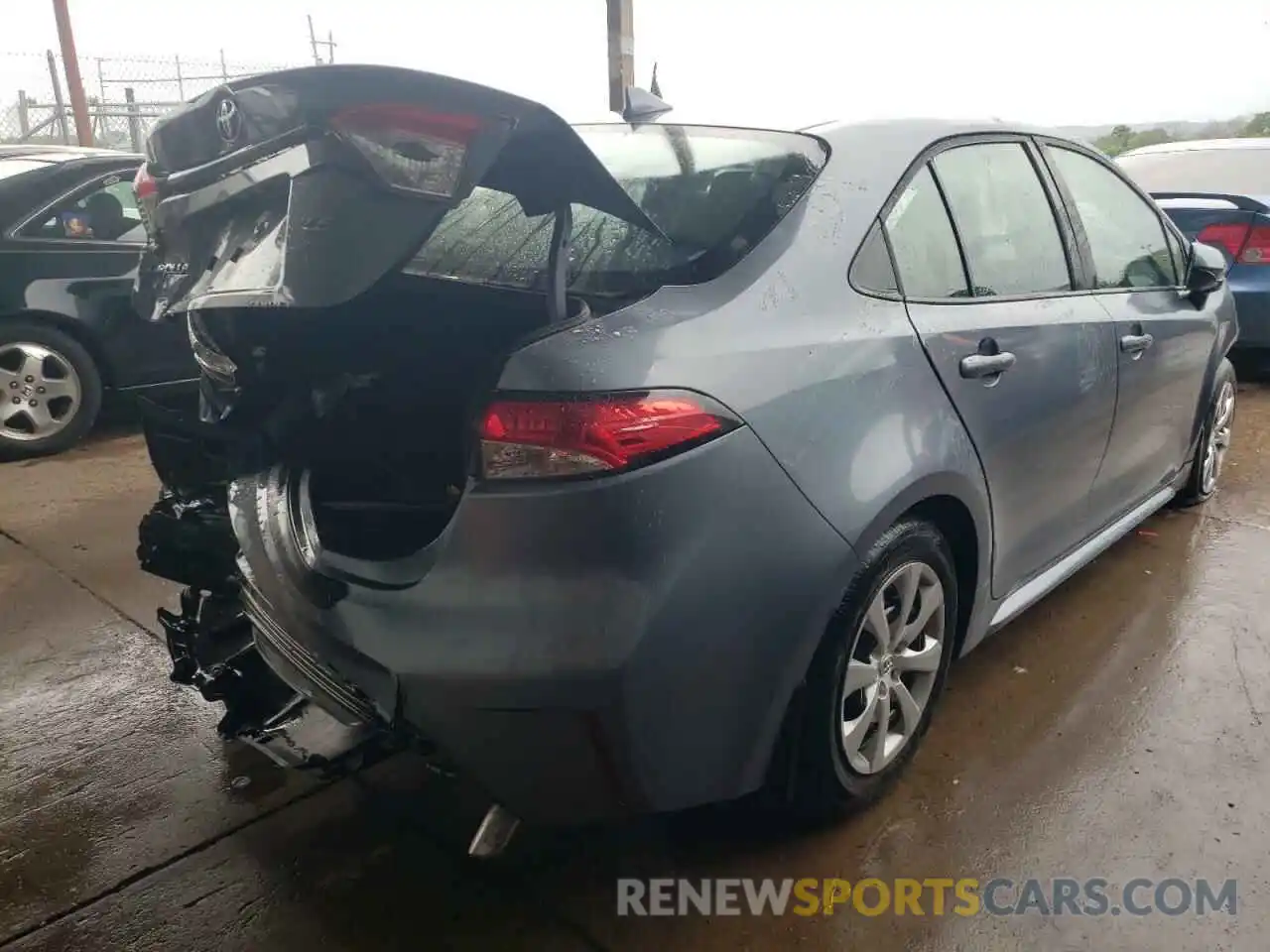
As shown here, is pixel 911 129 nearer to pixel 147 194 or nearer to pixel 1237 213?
pixel 147 194

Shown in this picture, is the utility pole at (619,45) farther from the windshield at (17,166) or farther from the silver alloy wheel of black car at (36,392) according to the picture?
the silver alloy wheel of black car at (36,392)

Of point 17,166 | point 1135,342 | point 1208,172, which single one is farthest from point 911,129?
point 1208,172

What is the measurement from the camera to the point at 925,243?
227 centimetres

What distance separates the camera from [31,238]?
4984 mm

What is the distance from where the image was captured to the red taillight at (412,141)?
153 centimetres

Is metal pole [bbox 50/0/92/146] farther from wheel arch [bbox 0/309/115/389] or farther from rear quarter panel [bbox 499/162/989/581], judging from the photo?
rear quarter panel [bbox 499/162/989/581]

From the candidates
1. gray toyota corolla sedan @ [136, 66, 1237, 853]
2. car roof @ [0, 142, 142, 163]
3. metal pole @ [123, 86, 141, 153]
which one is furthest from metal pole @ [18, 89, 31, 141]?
gray toyota corolla sedan @ [136, 66, 1237, 853]

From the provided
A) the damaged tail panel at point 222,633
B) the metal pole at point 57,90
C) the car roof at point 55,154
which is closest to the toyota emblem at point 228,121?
the damaged tail panel at point 222,633

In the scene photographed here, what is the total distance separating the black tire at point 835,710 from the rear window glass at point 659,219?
2.28 feet

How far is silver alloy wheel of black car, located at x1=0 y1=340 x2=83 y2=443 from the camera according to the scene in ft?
16.5

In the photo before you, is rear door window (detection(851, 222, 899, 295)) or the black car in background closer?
rear door window (detection(851, 222, 899, 295))

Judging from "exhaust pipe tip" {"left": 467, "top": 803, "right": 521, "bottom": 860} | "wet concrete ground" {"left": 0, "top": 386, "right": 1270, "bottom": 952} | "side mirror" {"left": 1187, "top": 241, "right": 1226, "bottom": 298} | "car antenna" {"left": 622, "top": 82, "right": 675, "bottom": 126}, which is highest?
"car antenna" {"left": 622, "top": 82, "right": 675, "bottom": 126}

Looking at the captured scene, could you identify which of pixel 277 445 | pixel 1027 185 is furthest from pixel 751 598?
pixel 1027 185

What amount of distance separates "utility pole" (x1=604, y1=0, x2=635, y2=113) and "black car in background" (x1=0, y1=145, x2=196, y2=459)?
3175 mm
